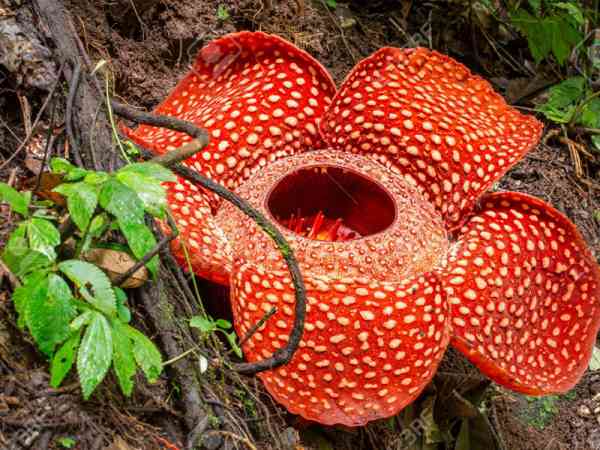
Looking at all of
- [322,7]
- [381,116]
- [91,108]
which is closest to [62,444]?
[91,108]

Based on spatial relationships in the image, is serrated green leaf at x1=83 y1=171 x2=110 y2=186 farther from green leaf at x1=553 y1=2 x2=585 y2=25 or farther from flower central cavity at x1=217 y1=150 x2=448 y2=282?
green leaf at x1=553 y1=2 x2=585 y2=25

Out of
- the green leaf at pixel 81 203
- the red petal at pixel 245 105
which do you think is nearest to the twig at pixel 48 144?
the green leaf at pixel 81 203

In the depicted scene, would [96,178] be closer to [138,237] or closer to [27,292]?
[138,237]

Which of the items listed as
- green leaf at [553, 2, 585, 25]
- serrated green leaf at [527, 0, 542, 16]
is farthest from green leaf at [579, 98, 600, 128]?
serrated green leaf at [527, 0, 542, 16]

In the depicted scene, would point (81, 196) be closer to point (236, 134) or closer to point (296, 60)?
point (236, 134)

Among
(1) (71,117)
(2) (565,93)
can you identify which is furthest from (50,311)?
(2) (565,93)

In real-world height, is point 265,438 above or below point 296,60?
below
